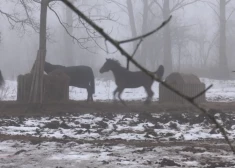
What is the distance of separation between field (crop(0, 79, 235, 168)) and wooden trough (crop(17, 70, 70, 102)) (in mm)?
1866

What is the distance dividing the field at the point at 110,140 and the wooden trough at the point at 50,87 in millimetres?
1866

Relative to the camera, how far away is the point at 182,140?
821cm

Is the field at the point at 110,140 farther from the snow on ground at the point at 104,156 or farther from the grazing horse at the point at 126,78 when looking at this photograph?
the grazing horse at the point at 126,78

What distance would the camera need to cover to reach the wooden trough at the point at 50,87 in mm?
15383

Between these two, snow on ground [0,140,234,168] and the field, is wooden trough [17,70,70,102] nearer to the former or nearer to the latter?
the field

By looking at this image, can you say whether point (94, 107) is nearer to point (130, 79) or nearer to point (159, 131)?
point (130, 79)

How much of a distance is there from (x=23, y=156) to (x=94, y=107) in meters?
7.82

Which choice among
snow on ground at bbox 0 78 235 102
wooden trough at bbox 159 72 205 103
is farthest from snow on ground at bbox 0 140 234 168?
snow on ground at bbox 0 78 235 102

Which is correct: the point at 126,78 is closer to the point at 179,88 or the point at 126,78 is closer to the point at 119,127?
the point at 179,88

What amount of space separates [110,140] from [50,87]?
7699mm

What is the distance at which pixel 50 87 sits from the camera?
15.5 metres

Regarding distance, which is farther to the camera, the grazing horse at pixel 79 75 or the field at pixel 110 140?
the grazing horse at pixel 79 75

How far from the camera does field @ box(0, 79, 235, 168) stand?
6.30 metres

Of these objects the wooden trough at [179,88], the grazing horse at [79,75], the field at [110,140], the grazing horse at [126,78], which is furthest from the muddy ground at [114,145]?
the wooden trough at [179,88]
